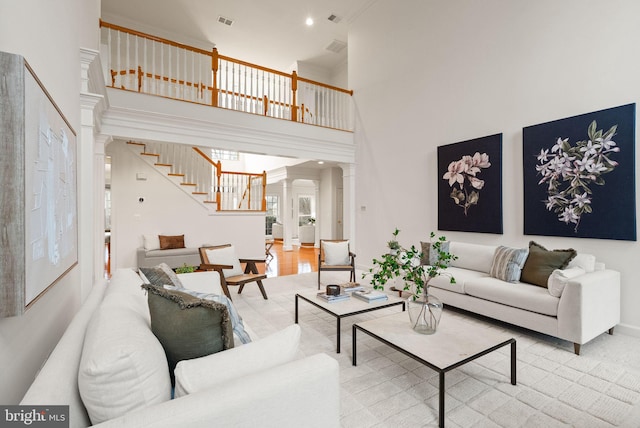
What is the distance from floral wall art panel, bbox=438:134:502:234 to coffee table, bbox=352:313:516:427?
2.26 metres

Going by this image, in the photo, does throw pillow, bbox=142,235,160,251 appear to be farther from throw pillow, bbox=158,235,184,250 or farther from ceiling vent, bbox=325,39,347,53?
ceiling vent, bbox=325,39,347,53

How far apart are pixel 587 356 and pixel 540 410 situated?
1.11 meters

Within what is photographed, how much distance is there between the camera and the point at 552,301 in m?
2.67

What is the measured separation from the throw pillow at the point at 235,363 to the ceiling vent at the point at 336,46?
7571 millimetres

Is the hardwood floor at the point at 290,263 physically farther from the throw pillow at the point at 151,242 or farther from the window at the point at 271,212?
the window at the point at 271,212

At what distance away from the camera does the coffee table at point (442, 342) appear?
1798 millimetres

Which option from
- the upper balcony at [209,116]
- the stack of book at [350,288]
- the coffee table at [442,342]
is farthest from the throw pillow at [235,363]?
the upper balcony at [209,116]

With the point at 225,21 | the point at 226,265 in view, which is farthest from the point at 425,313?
the point at 225,21

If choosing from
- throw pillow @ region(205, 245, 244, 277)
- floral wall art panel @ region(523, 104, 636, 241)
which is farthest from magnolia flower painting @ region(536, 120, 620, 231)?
throw pillow @ region(205, 245, 244, 277)

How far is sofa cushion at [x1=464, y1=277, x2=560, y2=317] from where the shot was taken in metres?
2.71

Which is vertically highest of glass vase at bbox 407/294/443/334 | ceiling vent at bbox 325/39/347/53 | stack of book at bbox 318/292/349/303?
ceiling vent at bbox 325/39/347/53

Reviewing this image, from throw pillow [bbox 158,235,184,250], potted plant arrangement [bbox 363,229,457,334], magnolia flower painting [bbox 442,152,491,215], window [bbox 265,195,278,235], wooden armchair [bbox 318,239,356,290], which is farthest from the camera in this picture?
window [bbox 265,195,278,235]

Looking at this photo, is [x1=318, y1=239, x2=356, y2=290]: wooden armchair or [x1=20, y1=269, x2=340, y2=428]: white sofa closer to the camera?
[x1=20, y1=269, x2=340, y2=428]: white sofa

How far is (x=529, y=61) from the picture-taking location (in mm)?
3680
